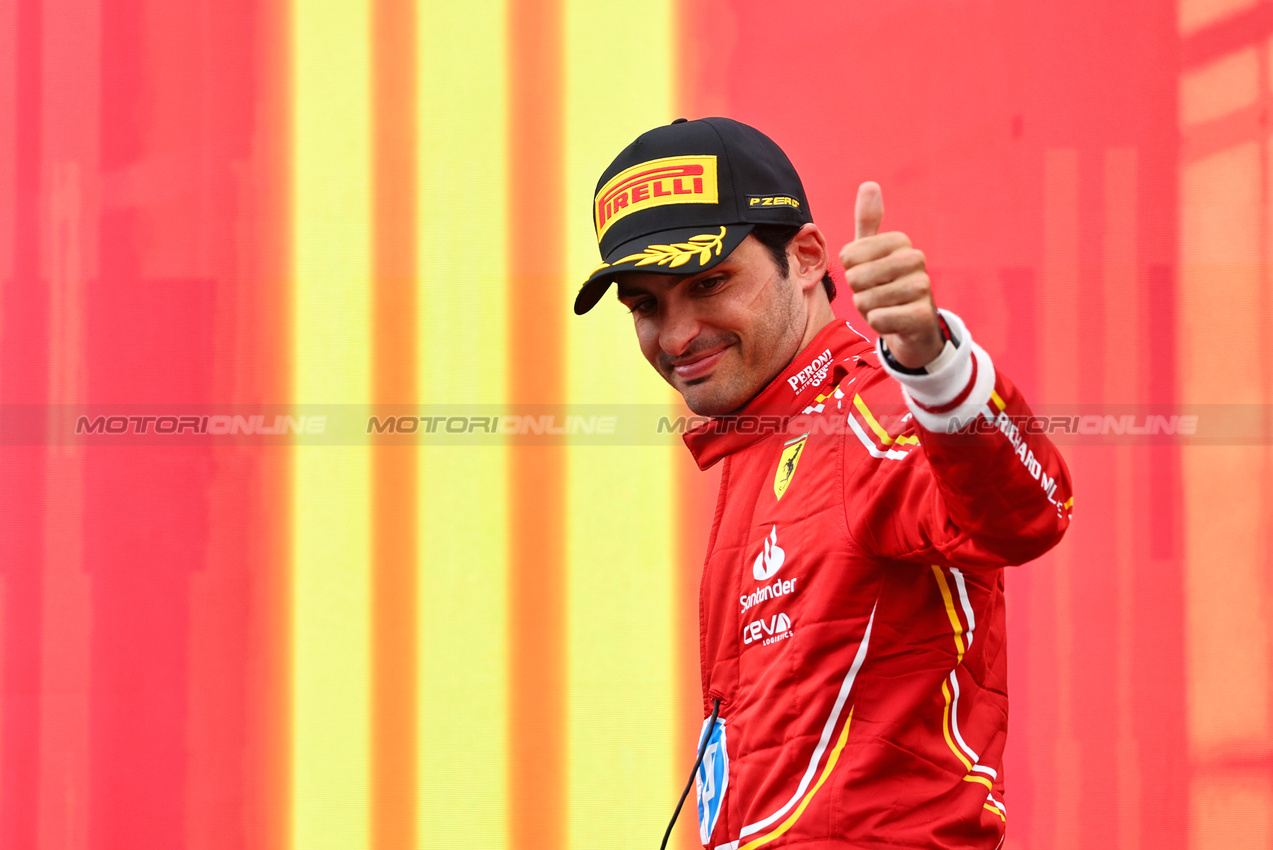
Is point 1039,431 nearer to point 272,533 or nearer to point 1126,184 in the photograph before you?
point 1126,184

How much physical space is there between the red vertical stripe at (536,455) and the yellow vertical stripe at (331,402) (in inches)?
11.8

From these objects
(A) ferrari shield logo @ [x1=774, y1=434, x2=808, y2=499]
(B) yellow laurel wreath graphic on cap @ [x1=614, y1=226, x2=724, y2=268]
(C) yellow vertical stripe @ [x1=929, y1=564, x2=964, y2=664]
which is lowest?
(C) yellow vertical stripe @ [x1=929, y1=564, x2=964, y2=664]

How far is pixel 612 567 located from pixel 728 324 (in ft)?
3.09

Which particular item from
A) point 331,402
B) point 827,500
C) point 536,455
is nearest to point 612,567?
point 536,455

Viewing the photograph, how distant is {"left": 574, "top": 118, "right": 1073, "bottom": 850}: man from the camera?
0.73 meters

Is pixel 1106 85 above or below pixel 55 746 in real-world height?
above

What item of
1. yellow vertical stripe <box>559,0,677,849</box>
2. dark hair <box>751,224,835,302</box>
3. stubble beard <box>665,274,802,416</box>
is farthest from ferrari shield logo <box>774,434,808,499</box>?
yellow vertical stripe <box>559,0,677,849</box>

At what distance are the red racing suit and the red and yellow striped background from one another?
967 millimetres

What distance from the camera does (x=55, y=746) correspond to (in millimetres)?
1967

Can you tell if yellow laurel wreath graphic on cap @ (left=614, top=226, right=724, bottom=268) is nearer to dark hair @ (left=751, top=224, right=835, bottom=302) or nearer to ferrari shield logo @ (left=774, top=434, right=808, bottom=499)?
dark hair @ (left=751, top=224, right=835, bottom=302)

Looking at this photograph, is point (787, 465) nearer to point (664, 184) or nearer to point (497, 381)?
point (664, 184)

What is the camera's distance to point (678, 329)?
1.10 metres

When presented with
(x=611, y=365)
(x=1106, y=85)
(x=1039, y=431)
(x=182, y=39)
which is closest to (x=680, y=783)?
(x=611, y=365)

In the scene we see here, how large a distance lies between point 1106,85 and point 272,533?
1884 mm
